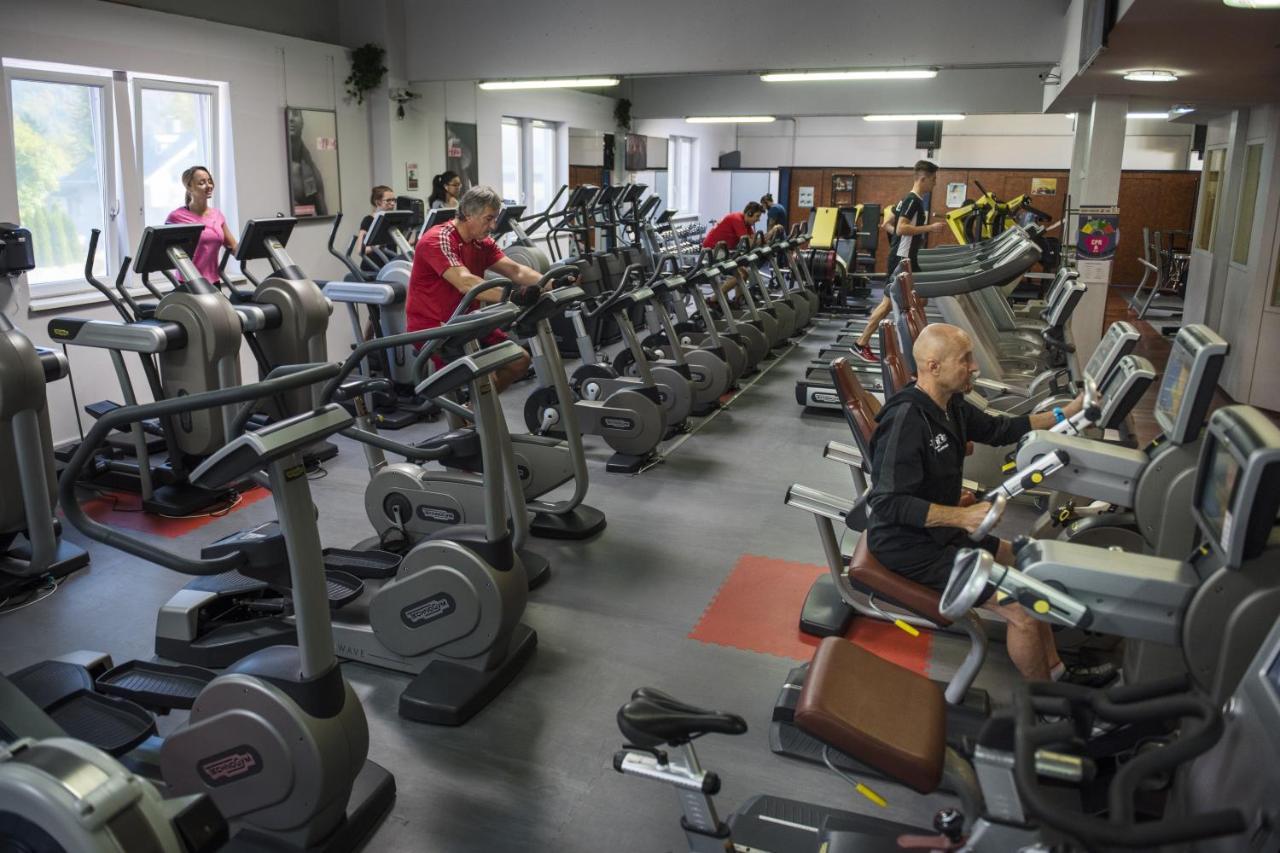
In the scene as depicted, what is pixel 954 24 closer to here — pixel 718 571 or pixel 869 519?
pixel 718 571

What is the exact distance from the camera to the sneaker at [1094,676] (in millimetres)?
3242

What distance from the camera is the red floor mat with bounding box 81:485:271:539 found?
4836 mm

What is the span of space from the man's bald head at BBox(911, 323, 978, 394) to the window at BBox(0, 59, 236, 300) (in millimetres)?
5167

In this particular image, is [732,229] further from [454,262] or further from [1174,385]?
[1174,385]

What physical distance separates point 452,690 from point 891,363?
7.23 feet

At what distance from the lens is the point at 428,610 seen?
10.7ft

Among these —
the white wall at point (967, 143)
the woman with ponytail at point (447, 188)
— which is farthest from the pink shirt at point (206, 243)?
the white wall at point (967, 143)

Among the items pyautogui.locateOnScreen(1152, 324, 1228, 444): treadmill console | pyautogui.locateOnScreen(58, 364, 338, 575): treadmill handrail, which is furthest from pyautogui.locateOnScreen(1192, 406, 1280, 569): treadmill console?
pyautogui.locateOnScreen(58, 364, 338, 575): treadmill handrail

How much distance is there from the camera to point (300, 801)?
234cm

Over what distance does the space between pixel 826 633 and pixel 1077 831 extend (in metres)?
2.41

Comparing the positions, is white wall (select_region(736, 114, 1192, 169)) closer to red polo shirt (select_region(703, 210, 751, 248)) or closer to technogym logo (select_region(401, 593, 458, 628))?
red polo shirt (select_region(703, 210, 751, 248))

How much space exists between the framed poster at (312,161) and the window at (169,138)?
2.23 ft

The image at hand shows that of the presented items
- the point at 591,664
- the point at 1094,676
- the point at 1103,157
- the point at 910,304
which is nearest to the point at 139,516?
the point at 591,664

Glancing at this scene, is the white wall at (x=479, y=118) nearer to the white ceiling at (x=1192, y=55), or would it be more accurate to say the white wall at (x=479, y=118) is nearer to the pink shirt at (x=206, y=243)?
the pink shirt at (x=206, y=243)
